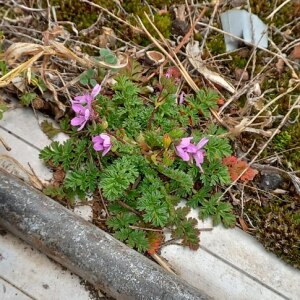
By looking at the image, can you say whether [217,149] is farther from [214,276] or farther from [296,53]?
[296,53]

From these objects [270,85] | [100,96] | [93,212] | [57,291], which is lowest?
[57,291]

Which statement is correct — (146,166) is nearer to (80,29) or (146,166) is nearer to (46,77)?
(46,77)

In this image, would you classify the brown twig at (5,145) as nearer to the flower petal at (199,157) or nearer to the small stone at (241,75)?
the flower petal at (199,157)

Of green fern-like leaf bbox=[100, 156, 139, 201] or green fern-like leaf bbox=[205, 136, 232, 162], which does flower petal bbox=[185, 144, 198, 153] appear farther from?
green fern-like leaf bbox=[100, 156, 139, 201]

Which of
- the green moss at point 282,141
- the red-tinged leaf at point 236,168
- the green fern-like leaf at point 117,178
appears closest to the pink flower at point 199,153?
the red-tinged leaf at point 236,168

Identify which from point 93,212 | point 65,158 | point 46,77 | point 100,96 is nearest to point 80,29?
point 46,77
